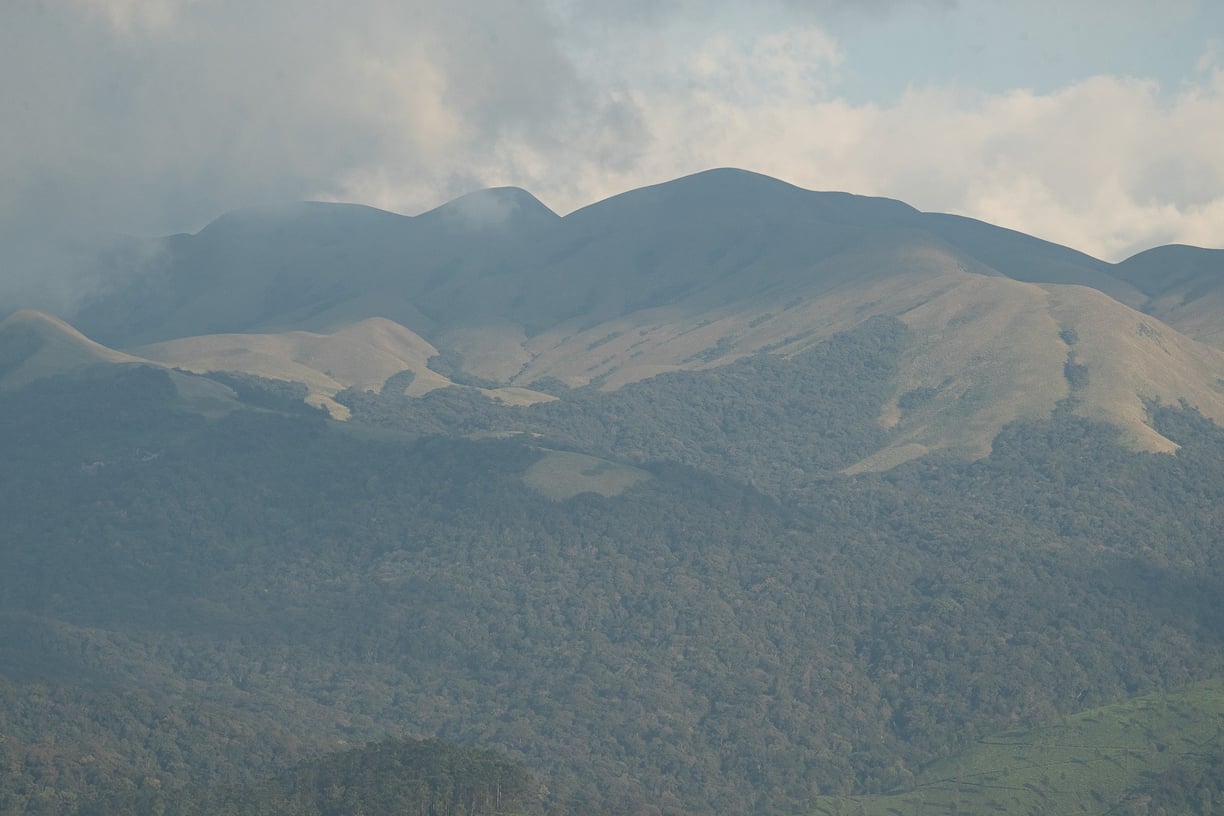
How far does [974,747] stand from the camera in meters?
192

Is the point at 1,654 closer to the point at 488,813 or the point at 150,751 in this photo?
the point at 150,751

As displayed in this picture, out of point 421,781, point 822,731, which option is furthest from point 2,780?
point 822,731

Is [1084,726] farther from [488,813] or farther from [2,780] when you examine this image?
[2,780]

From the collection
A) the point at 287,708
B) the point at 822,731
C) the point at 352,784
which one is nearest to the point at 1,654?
the point at 287,708

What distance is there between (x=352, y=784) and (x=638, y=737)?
59222mm

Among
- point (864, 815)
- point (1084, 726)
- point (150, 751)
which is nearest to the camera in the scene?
point (150, 751)

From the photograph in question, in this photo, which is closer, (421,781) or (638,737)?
(421,781)

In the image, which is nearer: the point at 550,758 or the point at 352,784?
the point at 352,784

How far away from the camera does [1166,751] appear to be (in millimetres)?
182750

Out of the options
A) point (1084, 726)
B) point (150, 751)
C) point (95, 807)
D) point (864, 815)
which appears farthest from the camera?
point (1084, 726)

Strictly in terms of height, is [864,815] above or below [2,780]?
below

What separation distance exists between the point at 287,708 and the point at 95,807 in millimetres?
60957

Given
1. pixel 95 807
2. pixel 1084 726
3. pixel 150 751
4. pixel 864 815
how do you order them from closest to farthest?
pixel 95 807 < pixel 150 751 < pixel 864 815 < pixel 1084 726

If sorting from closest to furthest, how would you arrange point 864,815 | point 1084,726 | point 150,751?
1. point 150,751
2. point 864,815
3. point 1084,726
